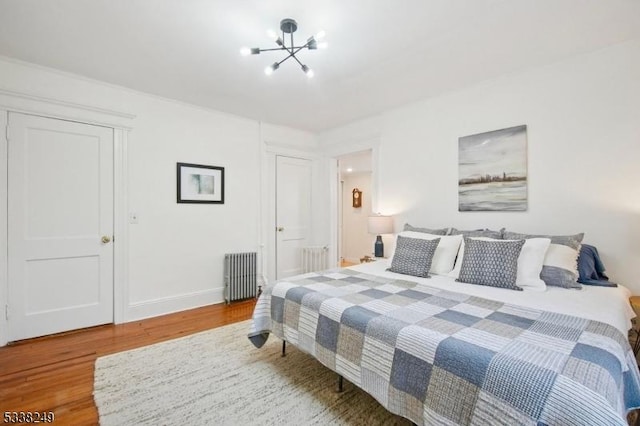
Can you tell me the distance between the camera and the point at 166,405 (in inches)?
69.6

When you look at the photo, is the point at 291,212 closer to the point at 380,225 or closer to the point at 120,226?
the point at 380,225

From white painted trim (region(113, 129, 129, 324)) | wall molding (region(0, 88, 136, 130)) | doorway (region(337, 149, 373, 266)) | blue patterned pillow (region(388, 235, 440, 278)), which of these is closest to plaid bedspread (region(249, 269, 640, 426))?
blue patterned pillow (region(388, 235, 440, 278))

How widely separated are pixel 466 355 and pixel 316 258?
348 centimetres

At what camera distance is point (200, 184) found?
3.70m

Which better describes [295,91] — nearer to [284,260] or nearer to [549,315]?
[284,260]

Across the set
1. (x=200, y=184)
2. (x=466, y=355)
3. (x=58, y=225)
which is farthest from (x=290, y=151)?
(x=466, y=355)

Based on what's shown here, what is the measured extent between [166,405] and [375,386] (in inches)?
51.0

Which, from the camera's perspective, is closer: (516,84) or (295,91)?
(516,84)

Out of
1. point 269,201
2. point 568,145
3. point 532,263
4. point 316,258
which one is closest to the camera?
point 532,263

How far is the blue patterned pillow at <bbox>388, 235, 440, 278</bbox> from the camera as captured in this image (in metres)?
2.51

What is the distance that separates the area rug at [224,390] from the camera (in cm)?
166

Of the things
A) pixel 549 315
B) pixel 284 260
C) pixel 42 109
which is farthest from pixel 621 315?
pixel 42 109

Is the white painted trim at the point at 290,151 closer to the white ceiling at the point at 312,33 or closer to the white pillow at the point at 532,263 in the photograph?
the white ceiling at the point at 312,33

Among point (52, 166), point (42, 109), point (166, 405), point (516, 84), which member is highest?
point (516, 84)
